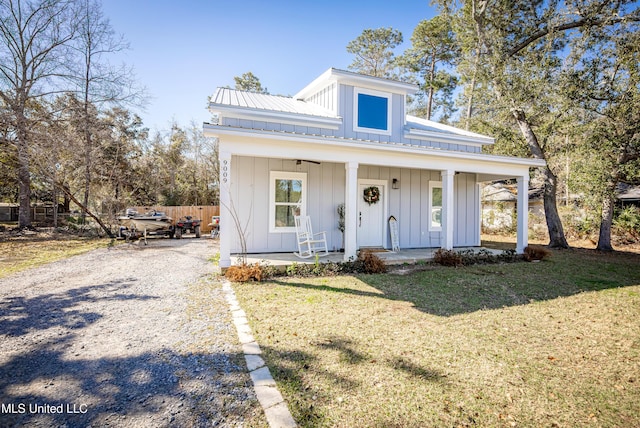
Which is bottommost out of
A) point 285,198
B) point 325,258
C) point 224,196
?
point 325,258

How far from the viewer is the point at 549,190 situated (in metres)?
12.2

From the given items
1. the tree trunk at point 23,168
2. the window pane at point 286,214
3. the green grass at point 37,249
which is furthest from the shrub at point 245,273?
the tree trunk at point 23,168

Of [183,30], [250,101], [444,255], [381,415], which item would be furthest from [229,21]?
[381,415]

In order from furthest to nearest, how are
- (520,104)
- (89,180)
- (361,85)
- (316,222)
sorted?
(89,180)
(520,104)
(361,85)
(316,222)

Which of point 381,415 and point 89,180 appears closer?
point 381,415

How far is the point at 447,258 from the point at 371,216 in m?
2.57

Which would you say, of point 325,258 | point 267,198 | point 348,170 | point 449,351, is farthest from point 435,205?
point 449,351

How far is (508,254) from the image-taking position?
883cm

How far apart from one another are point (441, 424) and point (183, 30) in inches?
451

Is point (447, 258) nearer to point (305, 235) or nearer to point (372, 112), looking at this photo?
point (305, 235)

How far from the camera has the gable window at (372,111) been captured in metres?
9.34

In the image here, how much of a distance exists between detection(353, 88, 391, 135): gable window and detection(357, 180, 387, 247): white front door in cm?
170

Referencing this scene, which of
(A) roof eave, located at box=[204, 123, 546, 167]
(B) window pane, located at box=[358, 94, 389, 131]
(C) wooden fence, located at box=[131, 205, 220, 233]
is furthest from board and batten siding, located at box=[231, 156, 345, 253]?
(C) wooden fence, located at box=[131, 205, 220, 233]

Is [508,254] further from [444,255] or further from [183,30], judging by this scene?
[183,30]
